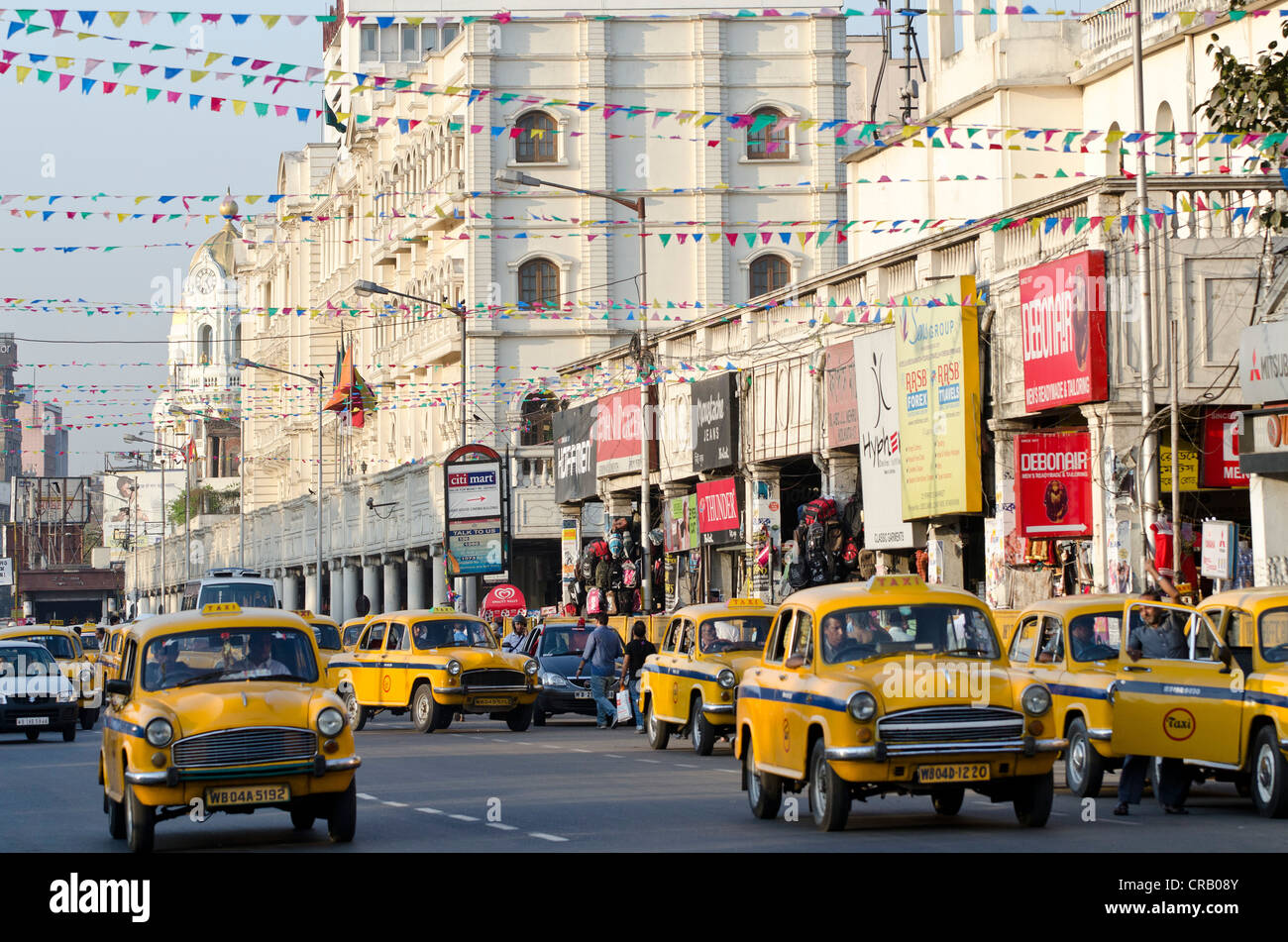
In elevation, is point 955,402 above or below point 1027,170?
below

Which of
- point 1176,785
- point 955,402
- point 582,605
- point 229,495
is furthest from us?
point 229,495

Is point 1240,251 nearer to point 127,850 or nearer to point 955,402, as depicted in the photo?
point 955,402

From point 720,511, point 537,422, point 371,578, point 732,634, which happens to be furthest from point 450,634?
point 371,578

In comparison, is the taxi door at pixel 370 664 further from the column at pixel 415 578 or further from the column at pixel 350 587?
the column at pixel 350 587

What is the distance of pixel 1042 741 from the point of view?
1488 centimetres

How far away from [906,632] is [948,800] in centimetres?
152

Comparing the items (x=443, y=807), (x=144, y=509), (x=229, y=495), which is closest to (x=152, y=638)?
(x=443, y=807)

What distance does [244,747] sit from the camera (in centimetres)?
1468

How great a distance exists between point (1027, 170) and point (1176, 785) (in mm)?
29129

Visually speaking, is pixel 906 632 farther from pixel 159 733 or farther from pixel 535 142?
pixel 535 142

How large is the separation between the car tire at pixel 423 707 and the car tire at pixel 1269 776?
1580 cm

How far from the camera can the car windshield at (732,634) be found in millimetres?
24984

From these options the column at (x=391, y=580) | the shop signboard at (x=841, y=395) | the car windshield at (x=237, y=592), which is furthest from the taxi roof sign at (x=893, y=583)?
the column at (x=391, y=580)

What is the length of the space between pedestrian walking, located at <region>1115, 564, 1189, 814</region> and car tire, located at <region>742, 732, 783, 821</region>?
2.79 m
